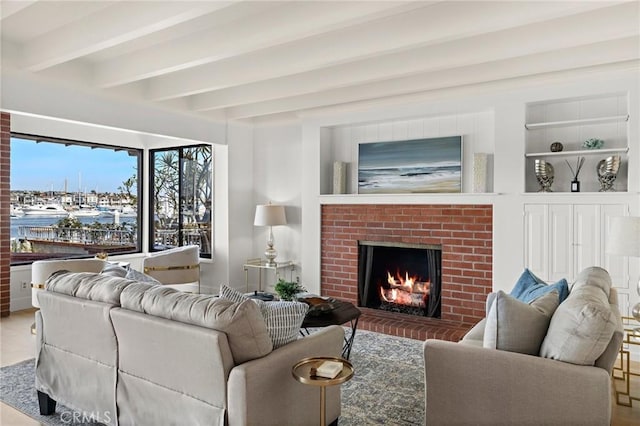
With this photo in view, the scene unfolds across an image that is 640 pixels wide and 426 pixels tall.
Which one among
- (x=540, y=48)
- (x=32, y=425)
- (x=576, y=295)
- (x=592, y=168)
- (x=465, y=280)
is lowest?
(x=32, y=425)

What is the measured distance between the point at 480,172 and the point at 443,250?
92 cm

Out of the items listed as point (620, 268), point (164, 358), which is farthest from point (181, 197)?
point (620, 268)

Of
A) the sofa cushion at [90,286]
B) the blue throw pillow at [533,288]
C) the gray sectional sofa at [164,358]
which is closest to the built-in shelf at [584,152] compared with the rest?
the blue throw pillow at [533,288]

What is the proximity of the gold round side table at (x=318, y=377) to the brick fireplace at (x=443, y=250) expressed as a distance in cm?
249

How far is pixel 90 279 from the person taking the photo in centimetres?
271

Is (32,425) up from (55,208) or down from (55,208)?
down

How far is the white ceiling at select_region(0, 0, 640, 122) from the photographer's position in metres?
2.84

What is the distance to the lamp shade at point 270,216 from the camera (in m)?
5.77

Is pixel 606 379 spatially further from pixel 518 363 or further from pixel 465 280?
pixel 465 280

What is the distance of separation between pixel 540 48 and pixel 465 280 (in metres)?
2.37

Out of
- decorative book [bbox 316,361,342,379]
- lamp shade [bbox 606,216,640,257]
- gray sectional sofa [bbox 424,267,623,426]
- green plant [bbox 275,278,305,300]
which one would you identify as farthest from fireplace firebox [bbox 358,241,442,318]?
decorative book [bbox 316,361,342,379]

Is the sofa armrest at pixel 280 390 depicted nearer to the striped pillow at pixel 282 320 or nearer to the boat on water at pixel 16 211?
the striped pillow at pixel 282 320

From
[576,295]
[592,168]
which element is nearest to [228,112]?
[592,168]

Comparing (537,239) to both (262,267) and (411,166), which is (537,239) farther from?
(262,267)
